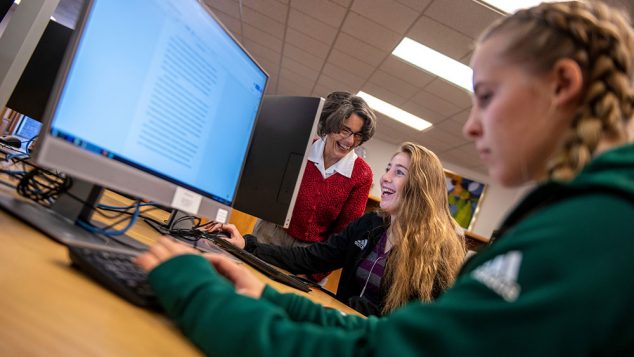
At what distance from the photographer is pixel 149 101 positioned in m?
0.64

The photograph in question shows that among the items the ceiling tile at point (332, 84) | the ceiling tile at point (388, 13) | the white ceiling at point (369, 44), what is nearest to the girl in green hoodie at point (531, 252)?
the white ceiling at point (369, 44)

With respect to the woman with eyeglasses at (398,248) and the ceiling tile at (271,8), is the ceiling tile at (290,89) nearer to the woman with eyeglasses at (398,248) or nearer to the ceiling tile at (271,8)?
the ceiling tile at (271,8)

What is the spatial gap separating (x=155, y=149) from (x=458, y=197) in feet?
22.8

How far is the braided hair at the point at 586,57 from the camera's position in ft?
1.48

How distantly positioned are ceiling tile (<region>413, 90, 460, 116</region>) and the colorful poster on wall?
2.32 m

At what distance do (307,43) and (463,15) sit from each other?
1.97m

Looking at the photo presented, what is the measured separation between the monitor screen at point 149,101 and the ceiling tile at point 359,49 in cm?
338

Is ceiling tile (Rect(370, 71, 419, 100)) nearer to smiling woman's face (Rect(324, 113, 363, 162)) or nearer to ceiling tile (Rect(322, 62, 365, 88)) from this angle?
ceiling tile (Rect(322, 62, 365, 88))

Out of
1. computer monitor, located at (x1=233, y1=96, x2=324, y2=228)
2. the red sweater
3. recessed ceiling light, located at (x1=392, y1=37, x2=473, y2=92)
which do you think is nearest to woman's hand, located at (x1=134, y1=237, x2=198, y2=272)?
computer monitor, located at (x1=233, y1=96, x2=324, y2=228)

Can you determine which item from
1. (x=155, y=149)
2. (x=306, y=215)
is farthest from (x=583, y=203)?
(x=306, y=215)

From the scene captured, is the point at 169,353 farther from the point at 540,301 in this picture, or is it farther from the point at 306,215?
the point at 306,215

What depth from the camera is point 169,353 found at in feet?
1.27

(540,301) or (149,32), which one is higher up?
(149,32)

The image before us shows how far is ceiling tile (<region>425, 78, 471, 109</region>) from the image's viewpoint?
4.25 m
